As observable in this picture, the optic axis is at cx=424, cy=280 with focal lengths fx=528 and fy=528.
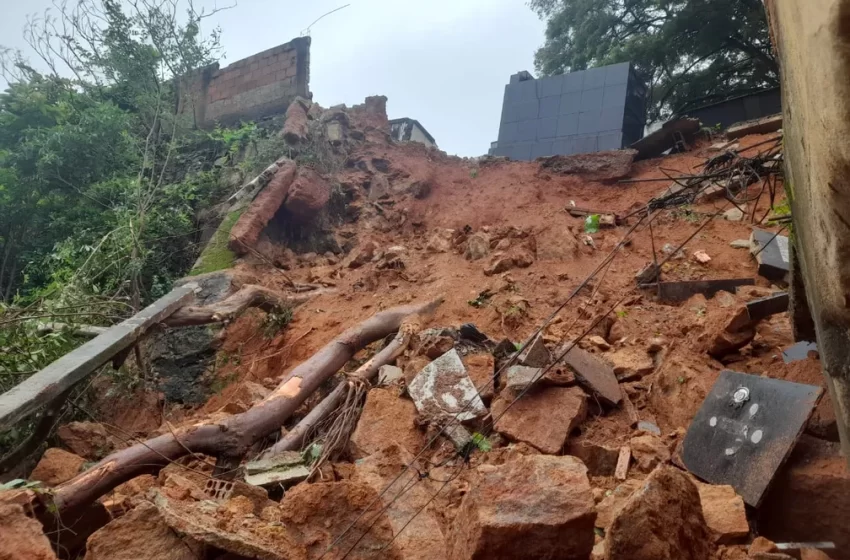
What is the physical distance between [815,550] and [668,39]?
12.4 m

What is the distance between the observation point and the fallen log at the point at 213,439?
2904mm

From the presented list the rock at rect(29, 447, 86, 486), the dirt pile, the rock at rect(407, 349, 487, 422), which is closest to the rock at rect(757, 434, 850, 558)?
the dirt pile

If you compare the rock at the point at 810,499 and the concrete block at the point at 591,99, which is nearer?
the rock at the point at 810,499

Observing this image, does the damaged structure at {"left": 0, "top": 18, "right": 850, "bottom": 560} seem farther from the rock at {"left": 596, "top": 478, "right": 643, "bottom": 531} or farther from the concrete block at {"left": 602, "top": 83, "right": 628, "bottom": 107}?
the concrete block at {"left": 602, "top": 83, "right": 628, "bottom": 107}

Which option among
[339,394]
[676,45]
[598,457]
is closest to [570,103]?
[676,45]

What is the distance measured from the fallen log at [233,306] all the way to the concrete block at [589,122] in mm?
6410

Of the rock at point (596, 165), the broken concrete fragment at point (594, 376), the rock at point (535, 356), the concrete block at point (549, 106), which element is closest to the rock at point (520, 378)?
the rock at point (535, 356)

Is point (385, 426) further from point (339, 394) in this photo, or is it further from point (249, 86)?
point (249, 86)

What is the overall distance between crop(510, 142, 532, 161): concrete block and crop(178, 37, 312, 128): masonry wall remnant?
15.5 feet

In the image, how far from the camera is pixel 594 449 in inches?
129

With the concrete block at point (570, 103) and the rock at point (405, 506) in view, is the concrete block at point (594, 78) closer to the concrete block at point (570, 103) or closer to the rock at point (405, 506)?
the concrete block at point (570, 103)

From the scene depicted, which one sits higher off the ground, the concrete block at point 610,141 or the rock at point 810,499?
the concrete block at point 610,141

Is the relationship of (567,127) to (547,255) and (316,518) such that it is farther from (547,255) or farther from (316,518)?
(316,518)

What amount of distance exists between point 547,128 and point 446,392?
8318 mm
